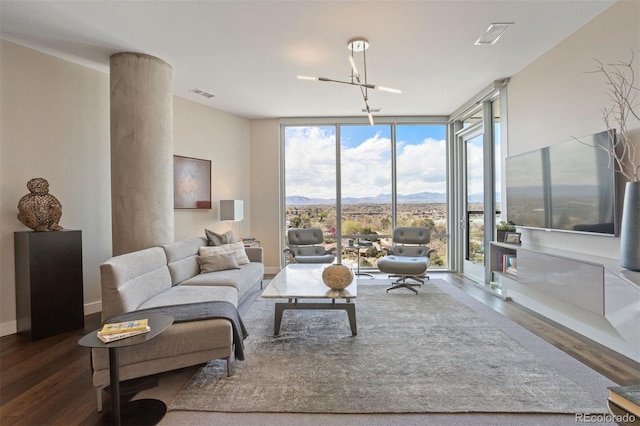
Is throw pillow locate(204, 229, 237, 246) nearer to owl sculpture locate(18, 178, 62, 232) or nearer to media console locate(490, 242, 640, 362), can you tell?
owl sculpture locate(18, 178, 62, 232)

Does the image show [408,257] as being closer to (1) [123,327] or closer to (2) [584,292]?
(2) [584,292]

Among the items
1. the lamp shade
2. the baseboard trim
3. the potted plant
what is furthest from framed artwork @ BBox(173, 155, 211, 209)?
the potted plant

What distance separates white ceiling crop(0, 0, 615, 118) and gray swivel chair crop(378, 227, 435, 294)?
2391 millimetres

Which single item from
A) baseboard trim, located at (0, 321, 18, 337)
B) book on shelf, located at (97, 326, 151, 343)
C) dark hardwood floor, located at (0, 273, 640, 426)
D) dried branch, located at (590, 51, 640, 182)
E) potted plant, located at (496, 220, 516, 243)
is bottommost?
dark hardwood floor, located at (0, 273, 640, 426)

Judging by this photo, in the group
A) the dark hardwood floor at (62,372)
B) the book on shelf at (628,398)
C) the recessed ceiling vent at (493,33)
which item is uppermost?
the recessed ceiling vent at (493,33)

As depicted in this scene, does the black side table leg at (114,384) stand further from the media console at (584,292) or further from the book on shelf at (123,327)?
the media console at (584,292)

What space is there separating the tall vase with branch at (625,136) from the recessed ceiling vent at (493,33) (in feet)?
3.05

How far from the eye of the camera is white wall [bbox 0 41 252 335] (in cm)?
329

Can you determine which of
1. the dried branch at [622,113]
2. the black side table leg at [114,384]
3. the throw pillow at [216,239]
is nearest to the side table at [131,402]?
the black side table leg at [114,384]

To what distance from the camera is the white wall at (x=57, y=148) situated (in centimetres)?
329

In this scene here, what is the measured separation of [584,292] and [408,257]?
2.49m

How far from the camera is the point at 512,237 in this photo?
4.09 m

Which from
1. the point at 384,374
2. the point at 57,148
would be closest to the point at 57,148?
the point at 57,148

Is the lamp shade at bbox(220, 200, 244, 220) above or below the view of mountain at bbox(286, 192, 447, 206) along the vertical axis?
below
